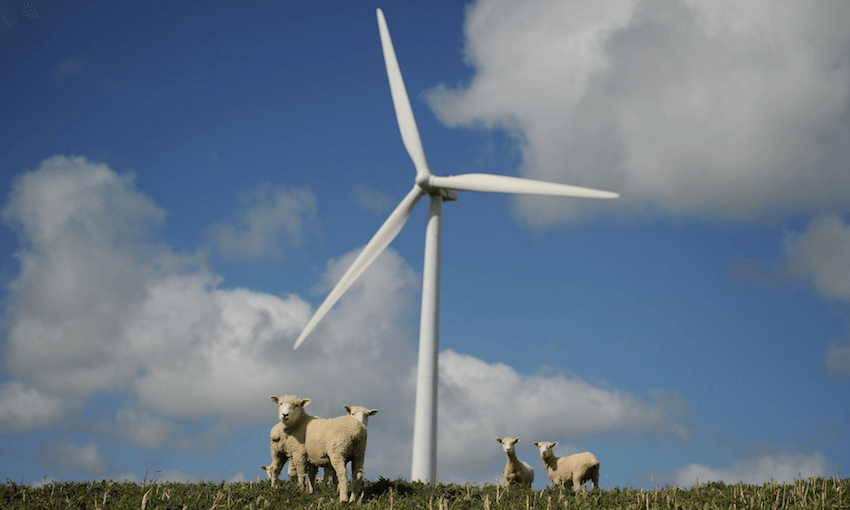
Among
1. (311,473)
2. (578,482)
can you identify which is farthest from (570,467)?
(311,473)

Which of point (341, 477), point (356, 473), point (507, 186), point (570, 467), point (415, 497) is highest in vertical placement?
point (507, 186)

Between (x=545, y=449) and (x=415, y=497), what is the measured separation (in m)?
6.80

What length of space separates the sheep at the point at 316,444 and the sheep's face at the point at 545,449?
24.2ft

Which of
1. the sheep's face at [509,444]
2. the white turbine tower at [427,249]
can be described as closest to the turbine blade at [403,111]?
the white turbine tower at [427,249]

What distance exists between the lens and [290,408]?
20.5 meters

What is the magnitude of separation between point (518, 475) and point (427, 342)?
6696 mm

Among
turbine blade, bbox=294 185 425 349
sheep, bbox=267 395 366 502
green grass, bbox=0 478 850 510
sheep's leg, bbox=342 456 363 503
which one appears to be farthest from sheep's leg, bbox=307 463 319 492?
turbine blade, bbox=294 185 425 349

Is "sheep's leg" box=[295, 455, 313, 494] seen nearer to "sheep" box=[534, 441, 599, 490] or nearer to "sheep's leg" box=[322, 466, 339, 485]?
"sheep's leg" box=[322, 466, 339, 485]

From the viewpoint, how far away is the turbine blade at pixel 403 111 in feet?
112

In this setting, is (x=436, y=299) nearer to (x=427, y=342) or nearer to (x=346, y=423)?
(x=427, y=342)

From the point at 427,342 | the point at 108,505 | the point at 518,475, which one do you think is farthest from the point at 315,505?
the point at 427,342

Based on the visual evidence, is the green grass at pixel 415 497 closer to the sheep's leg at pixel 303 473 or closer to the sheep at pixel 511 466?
the sheep's leg at pixel 303 473

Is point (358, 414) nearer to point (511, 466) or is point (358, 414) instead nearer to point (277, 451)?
point (277, 451)

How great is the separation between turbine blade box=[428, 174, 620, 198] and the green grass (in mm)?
12385
